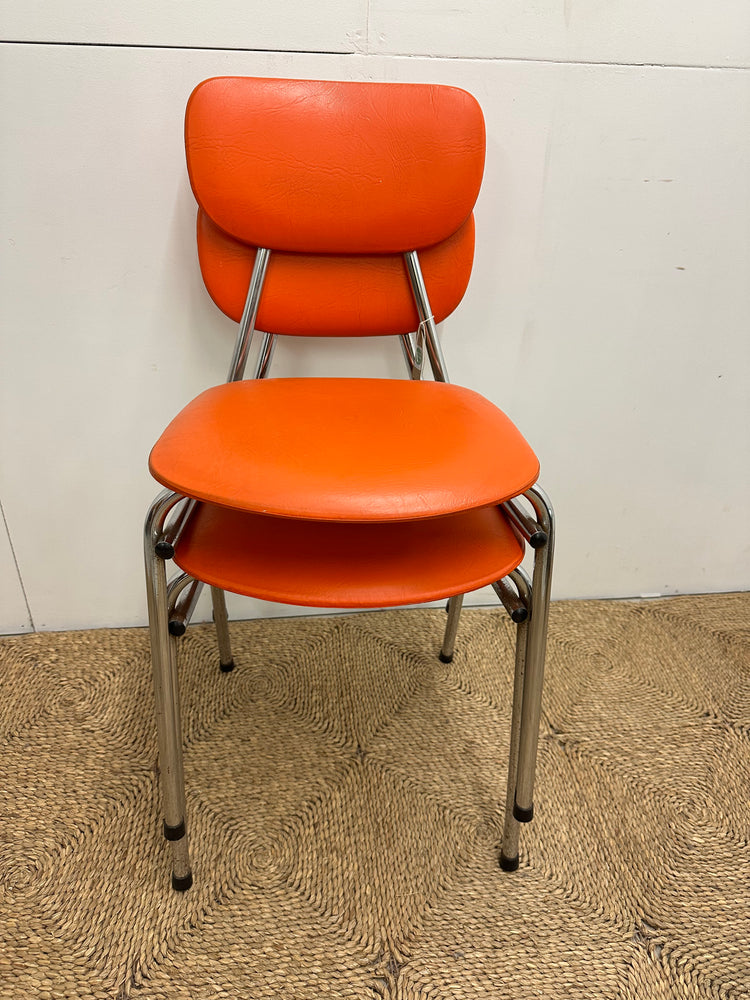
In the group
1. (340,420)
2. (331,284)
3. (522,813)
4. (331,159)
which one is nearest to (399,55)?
(331,159)

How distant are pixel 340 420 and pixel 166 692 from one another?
0.35 m

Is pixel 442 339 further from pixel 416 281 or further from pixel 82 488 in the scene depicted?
pixel 82 488

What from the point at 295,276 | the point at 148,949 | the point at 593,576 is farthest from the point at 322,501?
the point at 593,576

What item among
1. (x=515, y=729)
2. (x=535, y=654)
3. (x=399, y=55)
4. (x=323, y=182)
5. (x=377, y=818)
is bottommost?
(x=377, y=818)

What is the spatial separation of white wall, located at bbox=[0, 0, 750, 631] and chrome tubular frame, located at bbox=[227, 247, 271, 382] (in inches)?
6.3

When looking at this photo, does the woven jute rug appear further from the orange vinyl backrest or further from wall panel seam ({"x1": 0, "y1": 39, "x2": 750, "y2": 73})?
wall panel seam ({"x1": 0, "y1": 39, "x2": 750, "y2": 73})

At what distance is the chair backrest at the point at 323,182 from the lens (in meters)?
0.83

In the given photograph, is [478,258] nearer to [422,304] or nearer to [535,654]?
[422,304]

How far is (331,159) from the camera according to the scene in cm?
85

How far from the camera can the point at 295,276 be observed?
2.99 feet

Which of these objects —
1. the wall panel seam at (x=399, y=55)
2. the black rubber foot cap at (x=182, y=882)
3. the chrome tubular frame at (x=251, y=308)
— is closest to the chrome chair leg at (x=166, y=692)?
the black rubber foot cap at (x=182, y=882)

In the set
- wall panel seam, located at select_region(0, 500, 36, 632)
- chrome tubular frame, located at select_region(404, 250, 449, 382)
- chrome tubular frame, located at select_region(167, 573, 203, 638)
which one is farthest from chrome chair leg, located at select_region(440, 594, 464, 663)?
wall panel seam, located at select_region(0, 500, 36, 632)

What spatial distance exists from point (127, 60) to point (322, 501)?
0.70 metres

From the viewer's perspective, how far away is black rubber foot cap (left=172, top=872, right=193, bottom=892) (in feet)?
2.63
